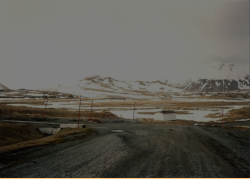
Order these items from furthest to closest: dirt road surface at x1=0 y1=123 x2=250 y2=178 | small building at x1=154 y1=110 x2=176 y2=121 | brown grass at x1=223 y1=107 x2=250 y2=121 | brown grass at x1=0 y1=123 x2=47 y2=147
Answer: brown grass at x1=223 y1=107 x2=250 y2=121
small building at x1=154 y1=110 x2=176 y2=121
brown grass at x1=0 y1=123 x2=47 y2=147
dirt road surface at x1=0 y1=123 x2=250 y2=178

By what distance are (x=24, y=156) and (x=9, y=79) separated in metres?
204

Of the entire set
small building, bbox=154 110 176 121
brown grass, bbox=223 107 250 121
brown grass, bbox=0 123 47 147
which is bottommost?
brown grass, bbox=0 123 47 147

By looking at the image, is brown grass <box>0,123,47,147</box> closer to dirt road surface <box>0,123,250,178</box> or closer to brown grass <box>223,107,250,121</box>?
dirt road surface <box>0,123,250,178</box>

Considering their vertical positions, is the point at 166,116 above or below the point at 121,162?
above

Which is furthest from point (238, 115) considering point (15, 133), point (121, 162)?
point (121, 162)

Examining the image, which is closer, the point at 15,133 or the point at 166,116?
the point at 15,133

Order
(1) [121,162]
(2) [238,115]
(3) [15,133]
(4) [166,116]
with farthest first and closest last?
(2) [238,115]
(4) [166,116]
(3) [15,133]
(1) [121,162]

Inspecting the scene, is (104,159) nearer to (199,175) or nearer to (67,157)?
(67,157)

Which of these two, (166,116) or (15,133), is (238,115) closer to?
(166,116)

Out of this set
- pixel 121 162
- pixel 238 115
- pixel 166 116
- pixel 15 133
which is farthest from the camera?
pixel 238 115

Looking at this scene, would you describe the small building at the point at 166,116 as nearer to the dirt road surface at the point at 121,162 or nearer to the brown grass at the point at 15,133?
the brown grass at the point at 15,133

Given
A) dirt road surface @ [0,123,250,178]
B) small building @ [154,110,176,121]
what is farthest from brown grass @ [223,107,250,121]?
dirt road surface @ [0,123,250,178]

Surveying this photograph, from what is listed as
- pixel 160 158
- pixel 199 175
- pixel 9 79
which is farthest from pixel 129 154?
pixel 9 79

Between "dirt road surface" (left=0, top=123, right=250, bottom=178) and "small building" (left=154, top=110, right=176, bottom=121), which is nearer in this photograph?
"dirt road surface" (left=0, top=123, right=250, bottom=178)
